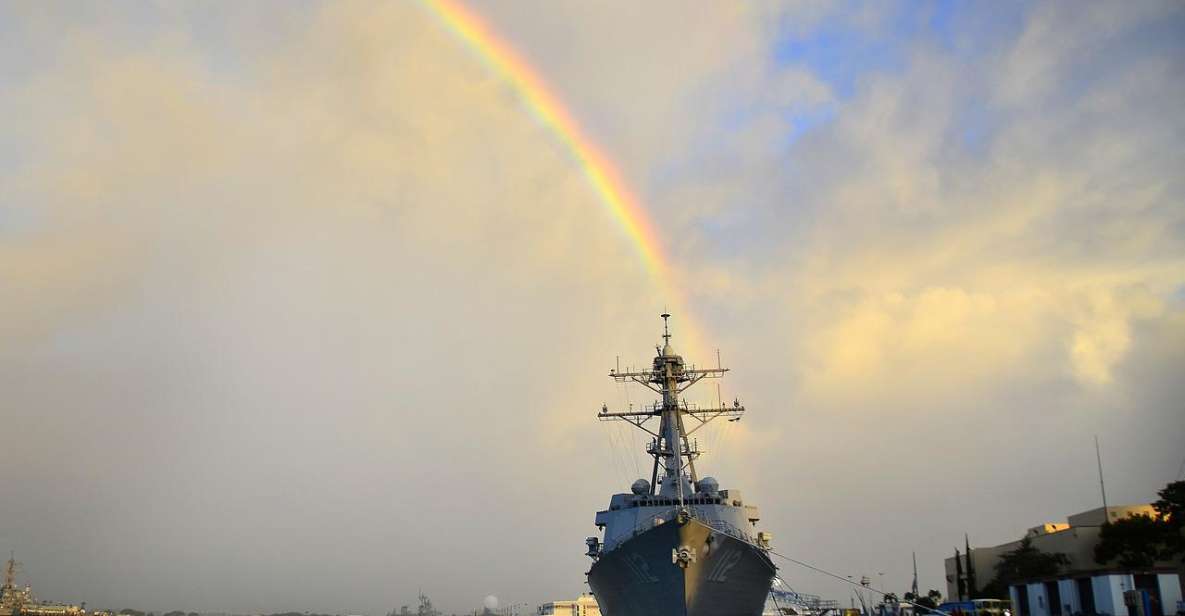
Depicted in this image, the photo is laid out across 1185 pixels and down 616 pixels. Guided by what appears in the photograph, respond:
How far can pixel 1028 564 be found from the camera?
6462 centimetres

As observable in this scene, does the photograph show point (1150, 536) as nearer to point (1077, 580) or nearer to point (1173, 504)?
point (1173, 504)

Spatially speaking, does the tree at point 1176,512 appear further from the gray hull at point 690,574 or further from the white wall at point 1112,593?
the gray hull at point 690,574

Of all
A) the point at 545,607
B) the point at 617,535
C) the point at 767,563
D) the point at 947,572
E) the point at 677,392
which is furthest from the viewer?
the point at 545,607

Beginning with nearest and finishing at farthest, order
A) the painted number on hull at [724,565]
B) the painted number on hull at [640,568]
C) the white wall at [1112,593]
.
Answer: the painted number on hull at [724,565], the painted number on hull at [640,568], the white wall at [1112,593]

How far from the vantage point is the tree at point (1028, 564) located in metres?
63.3

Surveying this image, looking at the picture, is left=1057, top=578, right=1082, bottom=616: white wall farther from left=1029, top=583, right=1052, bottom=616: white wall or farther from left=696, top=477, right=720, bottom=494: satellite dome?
left=696, top=477, right=720, bottom=494: satellite dome

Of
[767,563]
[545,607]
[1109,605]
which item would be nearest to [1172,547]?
[1109,605]

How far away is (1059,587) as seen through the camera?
150 ft

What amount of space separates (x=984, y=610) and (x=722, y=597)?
43.3ft

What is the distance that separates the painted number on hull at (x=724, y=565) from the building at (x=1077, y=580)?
18.6m

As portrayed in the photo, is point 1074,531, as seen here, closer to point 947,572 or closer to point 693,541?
point 947,572

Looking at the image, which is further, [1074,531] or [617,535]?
[1074,531]

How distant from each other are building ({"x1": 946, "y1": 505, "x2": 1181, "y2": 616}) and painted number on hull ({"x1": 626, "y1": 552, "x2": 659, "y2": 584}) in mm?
22179

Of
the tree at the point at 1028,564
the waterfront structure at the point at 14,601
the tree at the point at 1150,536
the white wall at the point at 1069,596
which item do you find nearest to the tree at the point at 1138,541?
the tree at the point at 1150,536
